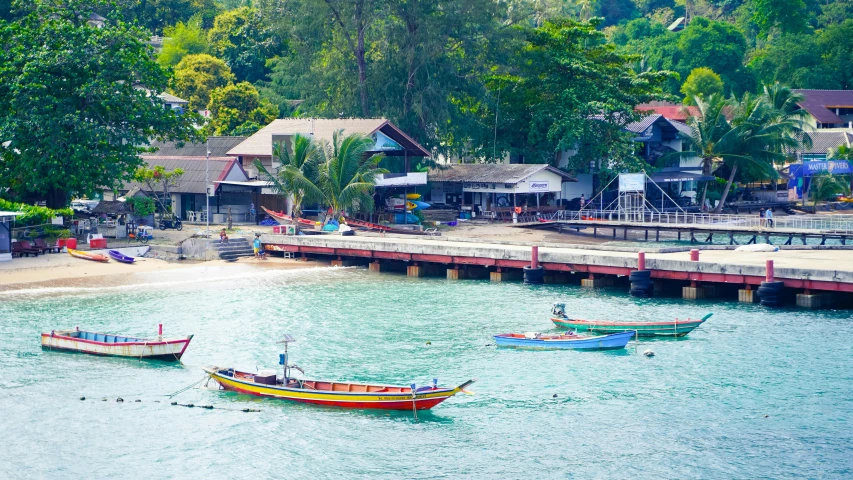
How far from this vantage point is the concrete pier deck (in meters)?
50.2

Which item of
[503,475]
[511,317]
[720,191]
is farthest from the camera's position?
[720,191]

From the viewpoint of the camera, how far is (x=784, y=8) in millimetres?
143625

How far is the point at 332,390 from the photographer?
35.8m

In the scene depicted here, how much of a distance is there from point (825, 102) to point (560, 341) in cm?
9022

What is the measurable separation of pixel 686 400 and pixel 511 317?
13.7 m

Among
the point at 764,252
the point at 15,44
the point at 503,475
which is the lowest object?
the point at 503,475

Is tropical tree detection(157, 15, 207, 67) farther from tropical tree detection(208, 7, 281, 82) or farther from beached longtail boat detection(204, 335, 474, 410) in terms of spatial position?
beached longtail boat detection(204, 335, 474, 410)

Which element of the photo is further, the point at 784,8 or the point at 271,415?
the point at 784,8

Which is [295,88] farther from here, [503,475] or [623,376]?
[503,475]

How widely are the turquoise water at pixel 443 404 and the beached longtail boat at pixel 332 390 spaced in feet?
1.30

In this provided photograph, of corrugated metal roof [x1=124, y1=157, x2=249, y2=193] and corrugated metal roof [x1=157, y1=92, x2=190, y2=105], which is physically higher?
corrugated metal roof [x1=157, y1=92, x2=190, y2=105]

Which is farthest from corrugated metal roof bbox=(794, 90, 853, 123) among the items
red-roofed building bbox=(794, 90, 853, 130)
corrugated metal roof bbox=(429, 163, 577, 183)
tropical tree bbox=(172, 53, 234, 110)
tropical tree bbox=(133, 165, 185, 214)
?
tropical tree bbox=(133, 165, 185, 214)

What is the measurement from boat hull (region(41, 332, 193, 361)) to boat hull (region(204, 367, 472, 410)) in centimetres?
534

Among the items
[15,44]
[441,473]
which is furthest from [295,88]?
[441,473]
